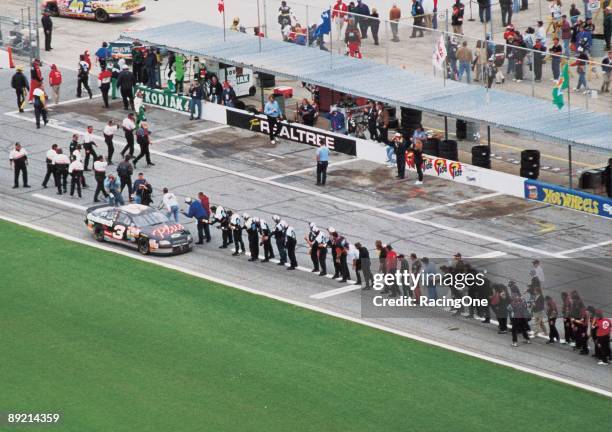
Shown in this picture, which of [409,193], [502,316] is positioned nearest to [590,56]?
[409,193]

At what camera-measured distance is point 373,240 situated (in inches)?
1865

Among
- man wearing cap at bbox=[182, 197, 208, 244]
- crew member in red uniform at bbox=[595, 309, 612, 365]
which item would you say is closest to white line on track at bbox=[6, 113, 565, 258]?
man wearing cap at bbox=[182, 197, 208, 244]

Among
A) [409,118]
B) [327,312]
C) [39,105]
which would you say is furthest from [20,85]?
[327,312]

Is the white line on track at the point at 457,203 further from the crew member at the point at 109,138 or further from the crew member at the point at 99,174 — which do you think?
the crew member at the point at 109,138

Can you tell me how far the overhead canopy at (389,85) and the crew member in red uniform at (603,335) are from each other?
34.3 feet

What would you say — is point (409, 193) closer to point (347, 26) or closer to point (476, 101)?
point (476, 101)

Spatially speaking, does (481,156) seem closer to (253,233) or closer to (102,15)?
(253,233)

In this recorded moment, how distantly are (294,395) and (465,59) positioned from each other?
20.8 m

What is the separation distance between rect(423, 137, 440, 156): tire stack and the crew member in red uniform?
608 inches

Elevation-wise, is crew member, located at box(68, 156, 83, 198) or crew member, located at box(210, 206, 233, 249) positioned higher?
crew member, located at box(68, 156, 83, 198)

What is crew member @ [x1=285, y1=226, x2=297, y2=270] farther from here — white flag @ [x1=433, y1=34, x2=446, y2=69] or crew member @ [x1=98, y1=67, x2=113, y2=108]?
crew member @ [x1=98, y1=67, x2=113, y2=108]

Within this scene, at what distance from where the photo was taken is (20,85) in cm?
5972

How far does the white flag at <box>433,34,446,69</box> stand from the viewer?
5481 centimetres

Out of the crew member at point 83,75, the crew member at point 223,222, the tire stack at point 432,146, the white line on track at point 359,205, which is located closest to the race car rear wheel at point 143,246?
the crew member at point 223,222
